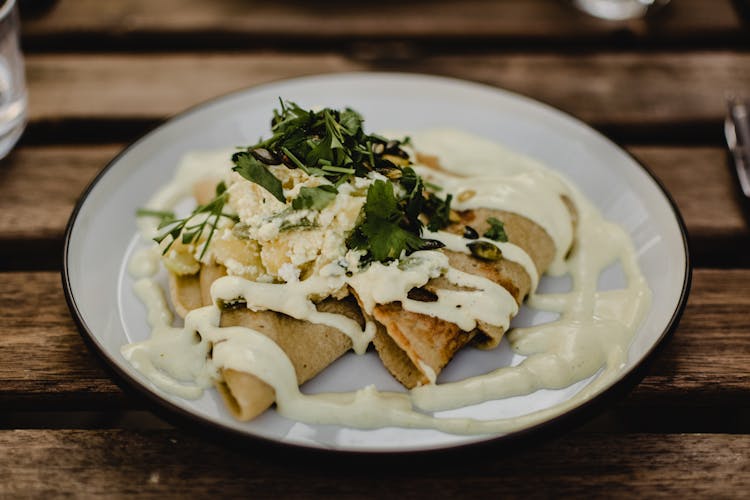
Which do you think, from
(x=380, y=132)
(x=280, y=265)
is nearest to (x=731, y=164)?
(x=380, y=132)

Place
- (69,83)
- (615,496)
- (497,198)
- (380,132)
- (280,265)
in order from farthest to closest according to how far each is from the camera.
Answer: (69,83)
(380,132)
(497,198)
(280,265)
(615,496)

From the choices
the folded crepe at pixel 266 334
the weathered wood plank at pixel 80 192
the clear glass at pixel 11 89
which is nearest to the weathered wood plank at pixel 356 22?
the clear glass at pixel 11 89

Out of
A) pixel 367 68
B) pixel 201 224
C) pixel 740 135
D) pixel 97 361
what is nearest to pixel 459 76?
pixel 367 68

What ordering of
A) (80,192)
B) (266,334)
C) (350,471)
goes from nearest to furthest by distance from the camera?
(350,471)
(266,334)
(80,192)

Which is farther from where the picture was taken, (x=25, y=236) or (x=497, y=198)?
(x=25, y=236)

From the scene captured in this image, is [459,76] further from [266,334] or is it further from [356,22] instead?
[266,334]

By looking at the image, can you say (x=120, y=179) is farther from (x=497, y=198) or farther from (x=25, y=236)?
(x=497, y=198)

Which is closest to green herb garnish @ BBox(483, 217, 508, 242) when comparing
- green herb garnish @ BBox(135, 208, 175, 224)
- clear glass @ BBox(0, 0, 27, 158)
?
green herb garnish @ BBox(135, 208, 175, 224)
